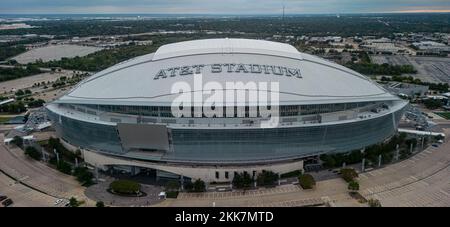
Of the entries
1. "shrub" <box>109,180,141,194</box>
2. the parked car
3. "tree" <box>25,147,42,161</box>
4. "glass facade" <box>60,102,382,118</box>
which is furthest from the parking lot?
the parked car

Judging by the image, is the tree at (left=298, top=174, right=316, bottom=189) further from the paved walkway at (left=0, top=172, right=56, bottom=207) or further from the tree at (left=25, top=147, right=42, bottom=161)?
the tree at (left=25, top=147, right=42, bottom=161)

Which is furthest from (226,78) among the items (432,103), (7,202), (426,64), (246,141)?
(426,64)

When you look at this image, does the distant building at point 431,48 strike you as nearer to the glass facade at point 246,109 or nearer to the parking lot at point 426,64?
the parking lot at point 426,64

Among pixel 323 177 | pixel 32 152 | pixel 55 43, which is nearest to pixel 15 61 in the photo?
pixel 55 43

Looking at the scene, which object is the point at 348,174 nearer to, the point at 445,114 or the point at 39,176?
the point at 39,176

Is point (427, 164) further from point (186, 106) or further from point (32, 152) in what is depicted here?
point (32, 152)

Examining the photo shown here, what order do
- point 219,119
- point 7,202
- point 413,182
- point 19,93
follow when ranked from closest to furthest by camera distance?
point 7,202 < point 413,182 < point 219,119 < point 19,93
